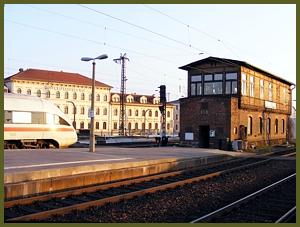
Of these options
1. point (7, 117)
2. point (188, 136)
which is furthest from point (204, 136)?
point (7, 117)

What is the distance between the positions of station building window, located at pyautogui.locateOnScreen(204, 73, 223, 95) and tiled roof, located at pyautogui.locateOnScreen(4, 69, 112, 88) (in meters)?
53.6

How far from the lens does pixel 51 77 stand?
87.0 m

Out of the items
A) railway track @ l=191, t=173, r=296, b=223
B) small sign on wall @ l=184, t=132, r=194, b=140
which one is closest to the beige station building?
small sign on wall @ l=184, t=132, r=194, b=140

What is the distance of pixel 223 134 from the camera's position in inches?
1303

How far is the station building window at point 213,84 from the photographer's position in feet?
116

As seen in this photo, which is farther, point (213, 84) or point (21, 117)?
point (213, 84)

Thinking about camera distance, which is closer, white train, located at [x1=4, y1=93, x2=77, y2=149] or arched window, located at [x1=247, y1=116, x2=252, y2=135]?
white train, located at [x1=4, y1=93, x2=77, y2=149]

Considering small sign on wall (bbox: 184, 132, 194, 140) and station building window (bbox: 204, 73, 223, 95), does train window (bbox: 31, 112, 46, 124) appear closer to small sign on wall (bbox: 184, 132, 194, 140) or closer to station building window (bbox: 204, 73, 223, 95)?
small sign on wall (bbox: 184, 132, 194, 140)

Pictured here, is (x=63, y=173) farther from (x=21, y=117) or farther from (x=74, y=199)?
(x=21, y=117)

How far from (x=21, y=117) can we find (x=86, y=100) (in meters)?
70.0

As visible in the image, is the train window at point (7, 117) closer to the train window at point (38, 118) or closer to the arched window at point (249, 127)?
the train window at point (38, 118)

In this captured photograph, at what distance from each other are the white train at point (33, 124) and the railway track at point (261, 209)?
14734 mm

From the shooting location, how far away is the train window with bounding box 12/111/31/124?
76.1ft

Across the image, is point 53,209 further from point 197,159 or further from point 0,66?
point 197,159
